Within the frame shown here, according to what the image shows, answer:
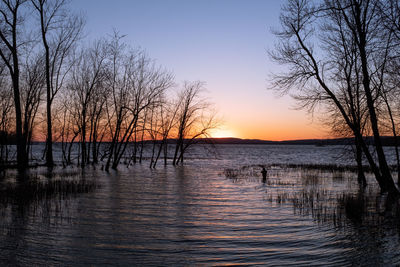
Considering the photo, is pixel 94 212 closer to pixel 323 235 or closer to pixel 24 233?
pixel 24 233

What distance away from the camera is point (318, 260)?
21.7ft

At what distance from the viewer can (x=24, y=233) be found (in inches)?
320

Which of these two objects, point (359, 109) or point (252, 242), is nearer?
point (252, 242)

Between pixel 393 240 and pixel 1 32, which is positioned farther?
pixel 1 32

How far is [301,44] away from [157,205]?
1119cm

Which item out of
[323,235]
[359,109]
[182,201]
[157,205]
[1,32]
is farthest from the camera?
[1,32]

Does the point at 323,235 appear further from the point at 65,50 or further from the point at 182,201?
the point at 65,50

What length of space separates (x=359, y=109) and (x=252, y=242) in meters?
14.3

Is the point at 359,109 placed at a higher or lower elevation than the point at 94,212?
higher

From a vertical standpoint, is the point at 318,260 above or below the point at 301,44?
below

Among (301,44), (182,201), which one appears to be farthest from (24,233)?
(301,44)

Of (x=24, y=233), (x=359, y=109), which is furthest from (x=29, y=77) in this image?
(x=359, y=109)

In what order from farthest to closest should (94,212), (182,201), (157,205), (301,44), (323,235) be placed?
(301,44) → (182,201) → (157,205) → (94,212) → (323,235)

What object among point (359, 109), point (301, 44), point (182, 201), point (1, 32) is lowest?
point (182, 201)
